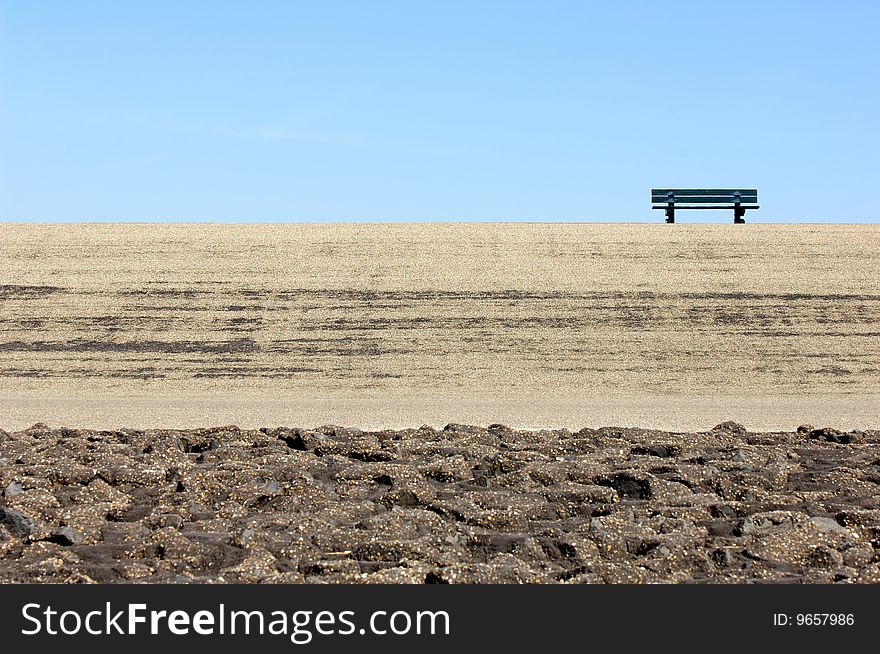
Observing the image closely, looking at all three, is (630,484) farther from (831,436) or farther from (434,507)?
(831,436)

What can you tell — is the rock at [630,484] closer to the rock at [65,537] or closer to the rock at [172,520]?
the rock at [172,520]

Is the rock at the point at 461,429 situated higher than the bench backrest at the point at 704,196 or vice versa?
the bench backrest at the point at 704,196

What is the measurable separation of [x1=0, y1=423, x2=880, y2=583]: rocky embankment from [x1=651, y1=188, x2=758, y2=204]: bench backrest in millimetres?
22326

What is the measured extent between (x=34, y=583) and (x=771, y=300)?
17.1 meters

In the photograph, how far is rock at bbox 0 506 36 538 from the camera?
20.4ft

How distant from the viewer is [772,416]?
40.8ft

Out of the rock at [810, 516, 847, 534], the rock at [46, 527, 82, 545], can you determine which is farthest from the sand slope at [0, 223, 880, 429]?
the rock at [46, 527, 82, 545]

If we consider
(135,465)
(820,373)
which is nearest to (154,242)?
(820,373)

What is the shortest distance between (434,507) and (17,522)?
276cm

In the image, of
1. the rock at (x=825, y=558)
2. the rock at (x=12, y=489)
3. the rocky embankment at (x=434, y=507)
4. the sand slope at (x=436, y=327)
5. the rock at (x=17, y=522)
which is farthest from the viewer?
the sand slope at (x=436, y=327)

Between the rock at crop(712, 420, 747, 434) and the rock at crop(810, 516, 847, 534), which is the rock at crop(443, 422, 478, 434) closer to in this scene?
the rock at crop(712, 420, 747, 434)

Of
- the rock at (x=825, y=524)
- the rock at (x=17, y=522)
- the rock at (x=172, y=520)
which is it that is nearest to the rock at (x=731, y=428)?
the rock at (x=825, y=524)

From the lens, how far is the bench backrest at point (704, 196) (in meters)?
30.7

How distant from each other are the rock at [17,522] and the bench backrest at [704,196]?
2671 centimetres
